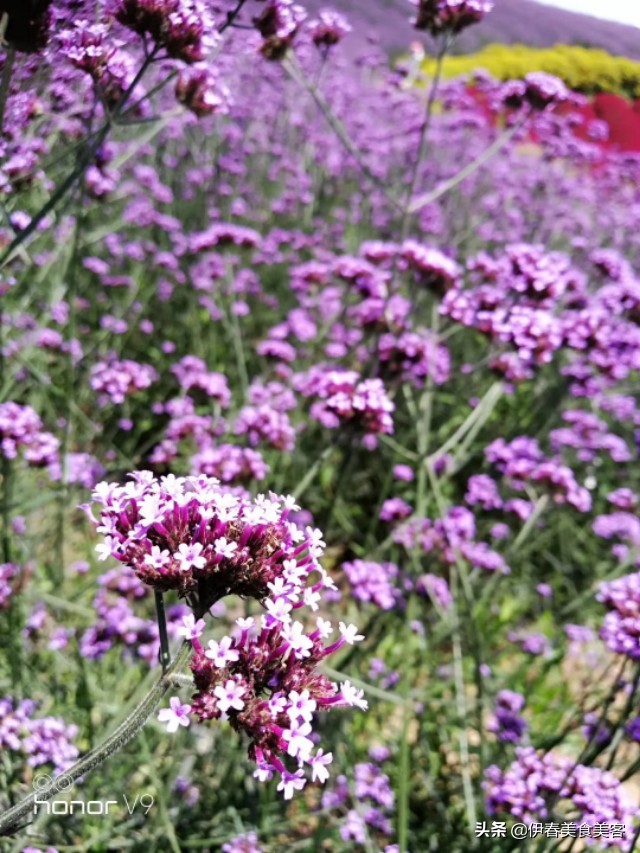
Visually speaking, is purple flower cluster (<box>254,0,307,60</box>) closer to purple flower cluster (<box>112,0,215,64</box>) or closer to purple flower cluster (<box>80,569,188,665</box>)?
purple flower cluster (<box>112,0,215,64</box>)

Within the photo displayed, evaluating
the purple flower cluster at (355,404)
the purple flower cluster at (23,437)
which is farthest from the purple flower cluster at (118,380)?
the purple flower cluster at (355,404)

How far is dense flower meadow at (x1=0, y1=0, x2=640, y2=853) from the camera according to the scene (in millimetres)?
1130

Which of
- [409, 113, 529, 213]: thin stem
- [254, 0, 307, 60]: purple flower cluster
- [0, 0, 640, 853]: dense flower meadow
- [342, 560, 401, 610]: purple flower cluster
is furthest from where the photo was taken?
[409, 113, 529, 213]: thin stem

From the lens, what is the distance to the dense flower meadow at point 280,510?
3.71 feet

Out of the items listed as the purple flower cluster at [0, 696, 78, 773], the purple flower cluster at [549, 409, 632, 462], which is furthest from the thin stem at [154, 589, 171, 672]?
the purple flower cluster at [549, 409, 632, 462]

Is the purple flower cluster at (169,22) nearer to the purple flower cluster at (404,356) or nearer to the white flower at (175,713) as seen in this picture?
the white flower at (175,713)

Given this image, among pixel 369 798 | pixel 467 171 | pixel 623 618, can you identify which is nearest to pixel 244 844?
pixel 369 798

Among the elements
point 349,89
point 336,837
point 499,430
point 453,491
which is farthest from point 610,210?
point 336,837

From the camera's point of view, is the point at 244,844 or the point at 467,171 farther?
the point at 467,171

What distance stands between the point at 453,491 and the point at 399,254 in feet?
6.29

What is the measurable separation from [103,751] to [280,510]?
0.46 meters

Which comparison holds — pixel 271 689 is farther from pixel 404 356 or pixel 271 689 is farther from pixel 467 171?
pixel 467 171

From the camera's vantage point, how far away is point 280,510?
124 cm

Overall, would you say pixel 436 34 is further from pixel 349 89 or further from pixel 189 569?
pixel 349 89
